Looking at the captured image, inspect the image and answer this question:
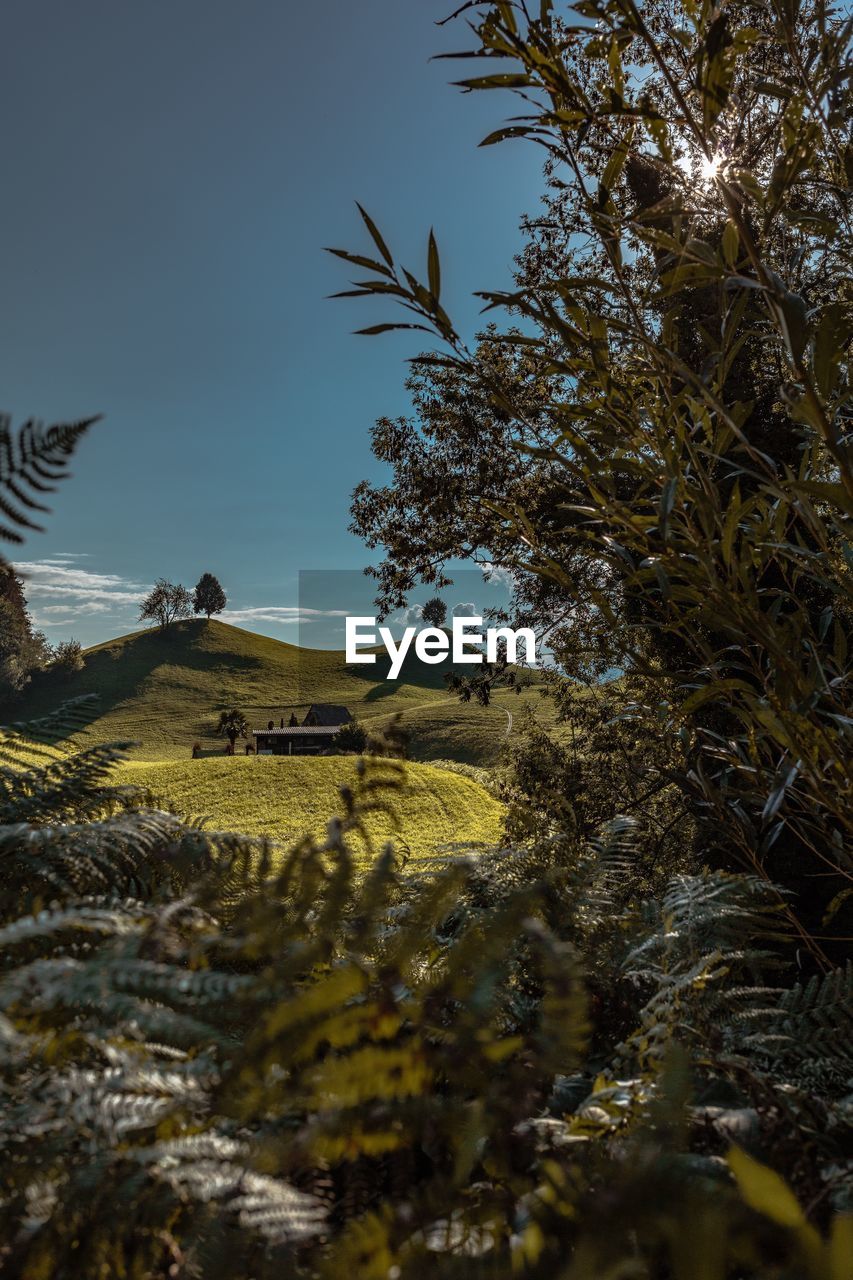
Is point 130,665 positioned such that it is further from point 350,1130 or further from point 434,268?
point 350,1130

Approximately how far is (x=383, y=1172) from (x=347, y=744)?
1205 inches

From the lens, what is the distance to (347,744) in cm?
3122

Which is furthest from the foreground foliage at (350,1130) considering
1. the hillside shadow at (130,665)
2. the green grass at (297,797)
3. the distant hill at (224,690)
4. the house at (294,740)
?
the hillside shadow at (130,665)

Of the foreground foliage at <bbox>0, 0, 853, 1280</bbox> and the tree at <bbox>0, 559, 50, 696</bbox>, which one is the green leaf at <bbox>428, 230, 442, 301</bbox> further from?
the tree at <bbox>0, 559, 50, 696</bbox>

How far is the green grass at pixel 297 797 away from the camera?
1277 cm

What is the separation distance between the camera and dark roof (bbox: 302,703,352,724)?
52750 millimetres

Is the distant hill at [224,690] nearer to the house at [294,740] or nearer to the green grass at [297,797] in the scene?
the house at [294,740]

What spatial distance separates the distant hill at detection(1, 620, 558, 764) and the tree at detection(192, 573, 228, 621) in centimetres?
607

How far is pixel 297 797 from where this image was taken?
15.0 meters

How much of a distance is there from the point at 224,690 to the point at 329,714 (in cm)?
1683

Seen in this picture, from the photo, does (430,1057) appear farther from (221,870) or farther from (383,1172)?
(221,870)

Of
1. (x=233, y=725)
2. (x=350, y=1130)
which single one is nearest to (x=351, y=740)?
(x=233, y=725)

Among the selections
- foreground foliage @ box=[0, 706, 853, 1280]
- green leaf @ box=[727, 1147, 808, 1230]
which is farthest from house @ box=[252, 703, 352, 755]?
green leaf @ box=[727, 1147, 808, 1230]

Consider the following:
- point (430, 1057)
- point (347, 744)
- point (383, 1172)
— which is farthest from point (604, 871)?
point (347, 744)
